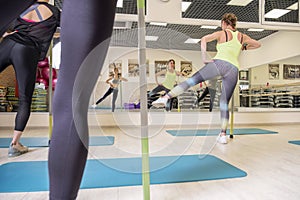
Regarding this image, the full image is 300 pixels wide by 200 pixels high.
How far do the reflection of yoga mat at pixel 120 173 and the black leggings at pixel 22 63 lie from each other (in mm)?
459

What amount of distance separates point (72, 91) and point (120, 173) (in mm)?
807

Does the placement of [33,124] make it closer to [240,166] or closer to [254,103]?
[240,166]

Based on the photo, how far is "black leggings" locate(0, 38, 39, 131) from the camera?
4.71ft

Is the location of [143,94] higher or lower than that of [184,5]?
lower

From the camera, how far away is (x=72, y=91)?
1.45 ft

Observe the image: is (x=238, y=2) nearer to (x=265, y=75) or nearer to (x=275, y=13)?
(x=275, y=13)

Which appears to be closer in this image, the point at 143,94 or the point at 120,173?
the point at 143,94

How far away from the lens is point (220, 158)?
57.7 inches

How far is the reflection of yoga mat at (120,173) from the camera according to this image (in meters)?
0.96

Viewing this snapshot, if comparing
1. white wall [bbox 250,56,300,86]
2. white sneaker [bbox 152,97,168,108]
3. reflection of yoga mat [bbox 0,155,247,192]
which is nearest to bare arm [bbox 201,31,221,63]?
white sneaker [bbox 152,97,168,108]

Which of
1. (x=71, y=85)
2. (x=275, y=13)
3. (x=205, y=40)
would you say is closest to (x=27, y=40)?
(x=71, y=85)

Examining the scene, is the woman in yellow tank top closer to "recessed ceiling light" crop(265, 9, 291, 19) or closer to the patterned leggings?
the patterned leggings

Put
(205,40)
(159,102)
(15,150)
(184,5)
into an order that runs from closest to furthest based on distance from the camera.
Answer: (15,150)
(159,102)
(205,40)
(184,5)

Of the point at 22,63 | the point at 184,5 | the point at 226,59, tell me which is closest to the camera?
the point at 22,63
